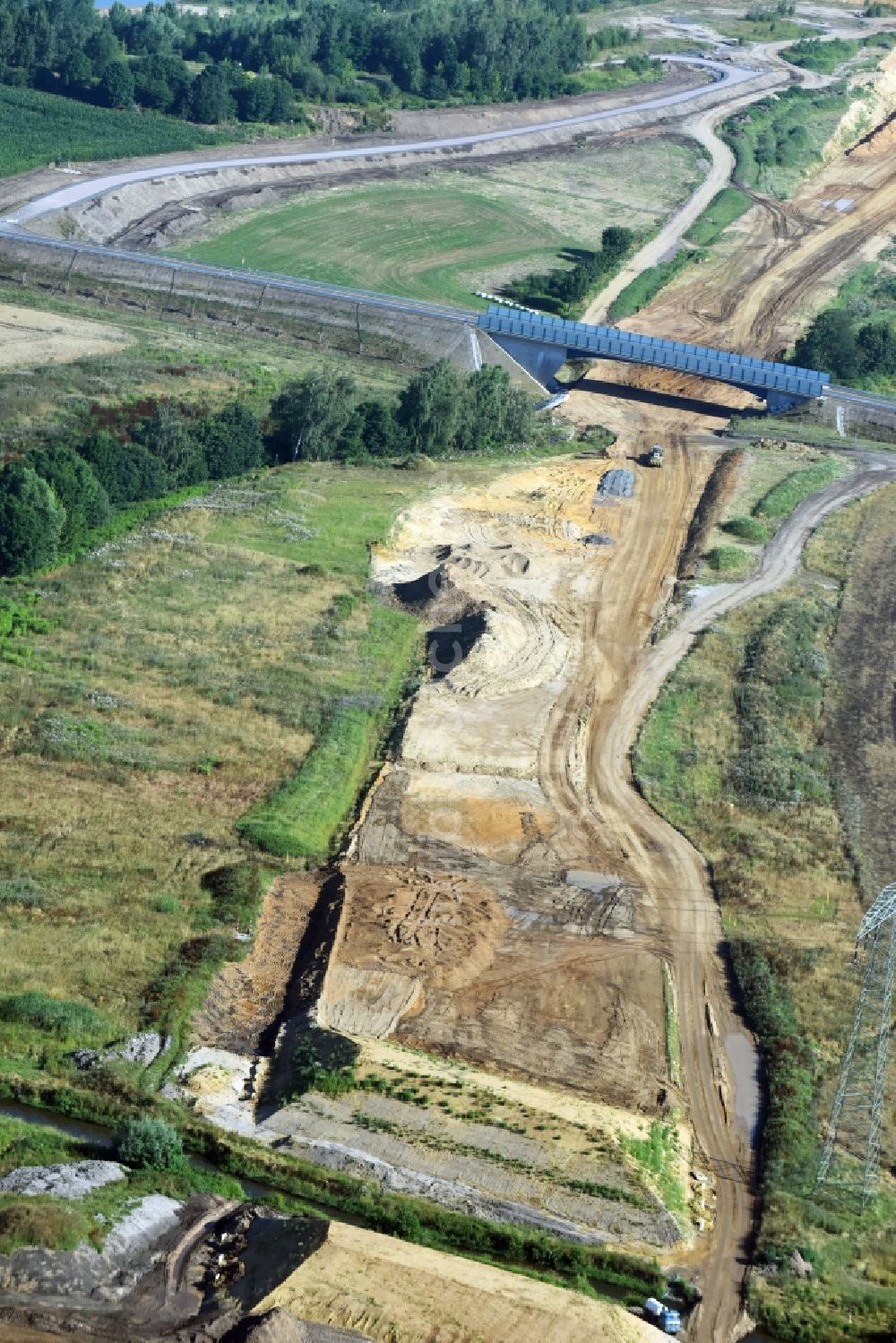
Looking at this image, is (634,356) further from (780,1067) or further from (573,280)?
(780,1067)

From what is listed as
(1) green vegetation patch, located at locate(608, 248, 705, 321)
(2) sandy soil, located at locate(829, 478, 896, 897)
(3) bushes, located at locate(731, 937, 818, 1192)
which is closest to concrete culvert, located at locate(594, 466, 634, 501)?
(2) sandy soil, located at locate(829, 478, 896, 897)

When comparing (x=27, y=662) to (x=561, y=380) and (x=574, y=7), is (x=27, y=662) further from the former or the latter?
(x=574, y=7)

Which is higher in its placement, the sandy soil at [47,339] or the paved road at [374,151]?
the paved road at [374,151]

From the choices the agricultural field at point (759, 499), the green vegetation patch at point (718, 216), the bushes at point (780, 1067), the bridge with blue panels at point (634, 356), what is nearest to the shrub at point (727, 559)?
the agricultural field at point (759, 499)

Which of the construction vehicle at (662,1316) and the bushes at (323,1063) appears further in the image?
the bushes at (323,1063)

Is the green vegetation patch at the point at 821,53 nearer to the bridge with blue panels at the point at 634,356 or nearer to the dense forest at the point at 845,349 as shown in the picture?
the dense forest at the point at 845,349

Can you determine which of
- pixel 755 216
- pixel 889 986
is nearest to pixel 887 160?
pixel 755 216

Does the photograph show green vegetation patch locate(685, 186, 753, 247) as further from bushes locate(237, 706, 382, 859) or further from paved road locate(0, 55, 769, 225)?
bushes locate(237, 706, 382, 859)
